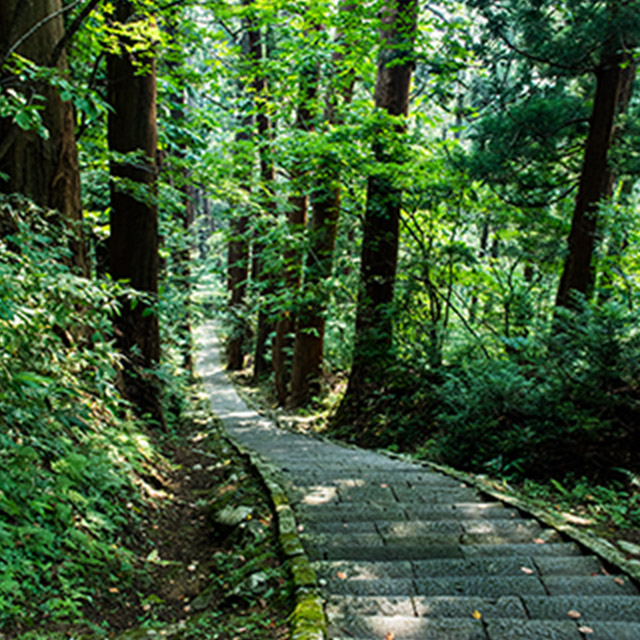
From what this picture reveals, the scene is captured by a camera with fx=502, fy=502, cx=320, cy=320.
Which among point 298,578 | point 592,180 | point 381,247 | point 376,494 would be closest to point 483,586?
point 298,578

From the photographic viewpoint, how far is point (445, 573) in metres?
3.30

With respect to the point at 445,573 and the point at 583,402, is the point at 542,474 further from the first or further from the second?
the point at 445,573

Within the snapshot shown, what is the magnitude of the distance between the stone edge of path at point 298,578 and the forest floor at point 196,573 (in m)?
0.09

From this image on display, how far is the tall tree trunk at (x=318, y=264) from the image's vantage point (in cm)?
1102

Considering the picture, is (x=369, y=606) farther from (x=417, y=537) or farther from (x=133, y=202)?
(x=133, y=202)

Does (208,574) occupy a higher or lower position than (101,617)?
lower

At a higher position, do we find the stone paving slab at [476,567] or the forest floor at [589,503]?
the stone paving slab at [476,567]

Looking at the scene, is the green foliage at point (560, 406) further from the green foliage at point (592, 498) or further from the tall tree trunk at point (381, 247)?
the tall tree trunk at point (381, 247)

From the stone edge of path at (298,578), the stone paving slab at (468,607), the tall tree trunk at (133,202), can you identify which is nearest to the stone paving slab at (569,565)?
the stone paving slab at (468,607)

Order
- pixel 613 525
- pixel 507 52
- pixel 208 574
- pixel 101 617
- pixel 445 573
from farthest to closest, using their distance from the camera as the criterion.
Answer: pixel 507 52, pixel 613 525, pixel 208 574, pixel 445 573, pixel 101 617

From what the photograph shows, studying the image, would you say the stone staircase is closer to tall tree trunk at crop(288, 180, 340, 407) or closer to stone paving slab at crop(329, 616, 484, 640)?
stone paving slab at crop(329, 616, 484, 640)

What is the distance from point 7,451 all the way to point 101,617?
122 cm

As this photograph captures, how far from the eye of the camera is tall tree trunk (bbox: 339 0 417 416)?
31.9ft

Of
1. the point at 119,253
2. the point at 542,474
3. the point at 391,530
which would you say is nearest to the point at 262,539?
the point at 391,530
